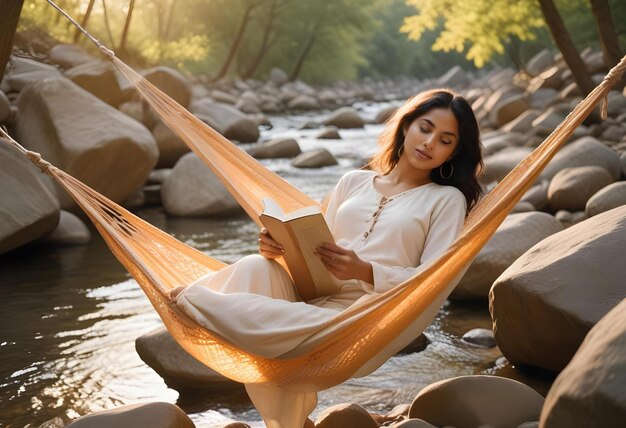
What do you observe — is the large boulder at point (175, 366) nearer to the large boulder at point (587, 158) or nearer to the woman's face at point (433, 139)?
the woman's face at point (433, 139)

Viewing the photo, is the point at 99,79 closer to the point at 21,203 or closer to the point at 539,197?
the point at 21,203

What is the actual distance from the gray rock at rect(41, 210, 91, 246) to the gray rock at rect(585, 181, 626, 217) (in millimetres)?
3266

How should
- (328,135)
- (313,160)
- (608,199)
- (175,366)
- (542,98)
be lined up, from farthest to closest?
(542,98)
(328,135)
(313,160)
(608,199)
(175,366)

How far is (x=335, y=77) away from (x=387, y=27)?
45.9 ft

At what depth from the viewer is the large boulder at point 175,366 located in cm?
316

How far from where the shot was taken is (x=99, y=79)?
8.88 m

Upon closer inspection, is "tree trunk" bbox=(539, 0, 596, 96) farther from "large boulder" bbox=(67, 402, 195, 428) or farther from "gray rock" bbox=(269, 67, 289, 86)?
"gray rock" bbox=(269, 67, 289, 86)

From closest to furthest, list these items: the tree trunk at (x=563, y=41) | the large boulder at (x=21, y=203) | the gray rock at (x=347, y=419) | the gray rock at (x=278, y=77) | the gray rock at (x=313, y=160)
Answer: the gray rock at (x=347, y=419)
the large boulder at (x=21, y=203)
the tree trunk at (x=563, y=41)
the gray rock at (x=313, y=160)
the gray rock at (x=278, y=77)

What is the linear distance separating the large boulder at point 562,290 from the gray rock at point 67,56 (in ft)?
27.5

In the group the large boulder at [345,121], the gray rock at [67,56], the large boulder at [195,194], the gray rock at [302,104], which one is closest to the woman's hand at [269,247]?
the large boulder at [195,194]

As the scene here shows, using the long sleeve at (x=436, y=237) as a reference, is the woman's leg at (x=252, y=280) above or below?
below

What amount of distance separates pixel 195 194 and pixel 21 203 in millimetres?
1924

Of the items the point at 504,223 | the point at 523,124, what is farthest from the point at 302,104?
the point at 504,223

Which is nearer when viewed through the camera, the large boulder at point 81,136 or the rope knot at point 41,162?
the rope knot at point 41,162
